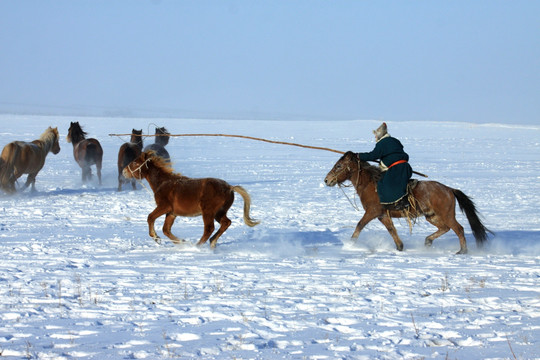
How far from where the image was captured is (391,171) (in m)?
8.61

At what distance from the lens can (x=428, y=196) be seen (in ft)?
28.2

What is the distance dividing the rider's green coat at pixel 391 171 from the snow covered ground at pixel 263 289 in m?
0.79

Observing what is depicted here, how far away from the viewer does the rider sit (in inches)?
336

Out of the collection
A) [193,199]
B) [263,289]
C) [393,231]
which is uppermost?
[193,199]

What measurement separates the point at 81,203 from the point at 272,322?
9.41 meters

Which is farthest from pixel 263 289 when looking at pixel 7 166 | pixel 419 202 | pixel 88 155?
pixel 88 155

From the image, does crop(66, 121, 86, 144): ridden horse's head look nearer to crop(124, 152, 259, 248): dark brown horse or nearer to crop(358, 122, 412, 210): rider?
crop(124, 152, 259, 248): dark brown horse

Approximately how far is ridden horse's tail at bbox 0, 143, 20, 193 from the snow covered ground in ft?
4.84

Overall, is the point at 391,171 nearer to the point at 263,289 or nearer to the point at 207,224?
the point at 207,224

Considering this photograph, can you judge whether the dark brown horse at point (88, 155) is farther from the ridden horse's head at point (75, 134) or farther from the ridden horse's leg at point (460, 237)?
the ridden horse's leg at point (460, 237)

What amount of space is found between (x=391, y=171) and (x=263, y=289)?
3.19 m

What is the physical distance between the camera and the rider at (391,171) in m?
8.52

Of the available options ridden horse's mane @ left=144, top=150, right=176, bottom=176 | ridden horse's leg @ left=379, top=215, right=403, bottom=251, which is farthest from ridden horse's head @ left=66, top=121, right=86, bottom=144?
ridden horse's leg @ left=379, top=215, right=403, bottom=251

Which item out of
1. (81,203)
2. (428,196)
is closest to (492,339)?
(428,196)
